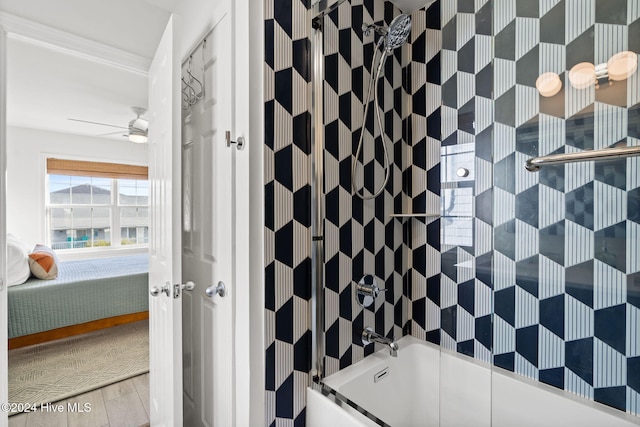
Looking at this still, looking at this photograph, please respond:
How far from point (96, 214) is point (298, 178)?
540 centimetres

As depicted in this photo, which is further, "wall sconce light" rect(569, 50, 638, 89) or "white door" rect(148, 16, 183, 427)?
"white door" rect(148, 16, 183, 427)

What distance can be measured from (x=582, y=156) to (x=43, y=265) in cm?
416

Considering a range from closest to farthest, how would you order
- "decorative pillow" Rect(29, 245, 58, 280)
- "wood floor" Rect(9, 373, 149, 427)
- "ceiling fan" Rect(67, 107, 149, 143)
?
"wood floor" Rect(9, 373, 149, 427)
"decorative pillow" Rect(29, 245, 58, 280)
"ceiling fan" Rect(67, 107, 149, 143)

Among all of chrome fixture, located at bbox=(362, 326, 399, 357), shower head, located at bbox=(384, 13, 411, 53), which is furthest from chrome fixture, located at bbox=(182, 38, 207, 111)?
chrome fixture, located at bbox=(362, 326, 399, 357)

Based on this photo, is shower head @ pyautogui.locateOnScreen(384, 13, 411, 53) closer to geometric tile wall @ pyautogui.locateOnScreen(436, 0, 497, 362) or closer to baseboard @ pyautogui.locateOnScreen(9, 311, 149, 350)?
geometric tile wall @ pyautogui.locateOnScreen(436, 0, 497, 362)

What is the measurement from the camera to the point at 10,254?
110 inches

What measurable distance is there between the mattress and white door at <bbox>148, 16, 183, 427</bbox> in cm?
186

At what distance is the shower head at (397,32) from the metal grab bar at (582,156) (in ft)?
2.56

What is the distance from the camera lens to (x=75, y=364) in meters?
2.57

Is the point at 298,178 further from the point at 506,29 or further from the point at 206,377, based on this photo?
the point at 206,377

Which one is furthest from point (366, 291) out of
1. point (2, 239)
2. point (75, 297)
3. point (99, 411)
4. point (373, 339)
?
point (75, 297)

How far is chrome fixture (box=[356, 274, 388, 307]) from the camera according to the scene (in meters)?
1.41

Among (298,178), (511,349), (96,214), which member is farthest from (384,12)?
(96,214)

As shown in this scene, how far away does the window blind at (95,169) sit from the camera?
478 cm
